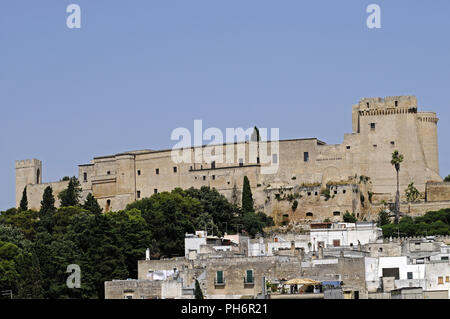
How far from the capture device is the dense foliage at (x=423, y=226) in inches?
2157

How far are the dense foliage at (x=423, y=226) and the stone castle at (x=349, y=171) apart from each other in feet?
8.85

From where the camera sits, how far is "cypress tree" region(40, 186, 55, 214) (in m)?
66.6

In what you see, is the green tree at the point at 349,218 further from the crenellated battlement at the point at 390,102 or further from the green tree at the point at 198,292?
the green tree at the point at 198,292

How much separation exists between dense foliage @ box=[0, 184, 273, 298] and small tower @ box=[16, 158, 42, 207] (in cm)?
626

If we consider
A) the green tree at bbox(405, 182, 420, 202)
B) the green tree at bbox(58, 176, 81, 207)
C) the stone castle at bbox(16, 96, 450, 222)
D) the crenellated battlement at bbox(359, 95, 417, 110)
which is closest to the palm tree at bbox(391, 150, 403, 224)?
the stone castle at bbox(16, 96, 450, 222)

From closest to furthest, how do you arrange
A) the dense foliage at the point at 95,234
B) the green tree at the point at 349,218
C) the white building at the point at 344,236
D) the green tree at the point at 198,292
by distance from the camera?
the green tree at the point at 198,292 → the dense foliage at the point at 95,234 → the white building at the point at 344,236 → the green tree at the point at 349,218

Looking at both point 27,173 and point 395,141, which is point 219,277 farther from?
point 27,173

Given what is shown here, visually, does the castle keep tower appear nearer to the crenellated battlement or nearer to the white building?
the crenellated battlement

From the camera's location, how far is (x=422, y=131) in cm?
6694

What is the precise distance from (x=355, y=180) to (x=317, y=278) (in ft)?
106

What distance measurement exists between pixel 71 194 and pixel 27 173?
10036 millimetres

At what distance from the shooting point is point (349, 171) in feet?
217

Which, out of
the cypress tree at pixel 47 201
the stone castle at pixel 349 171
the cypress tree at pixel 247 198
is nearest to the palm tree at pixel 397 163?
the stone castle at pixel 349 171
